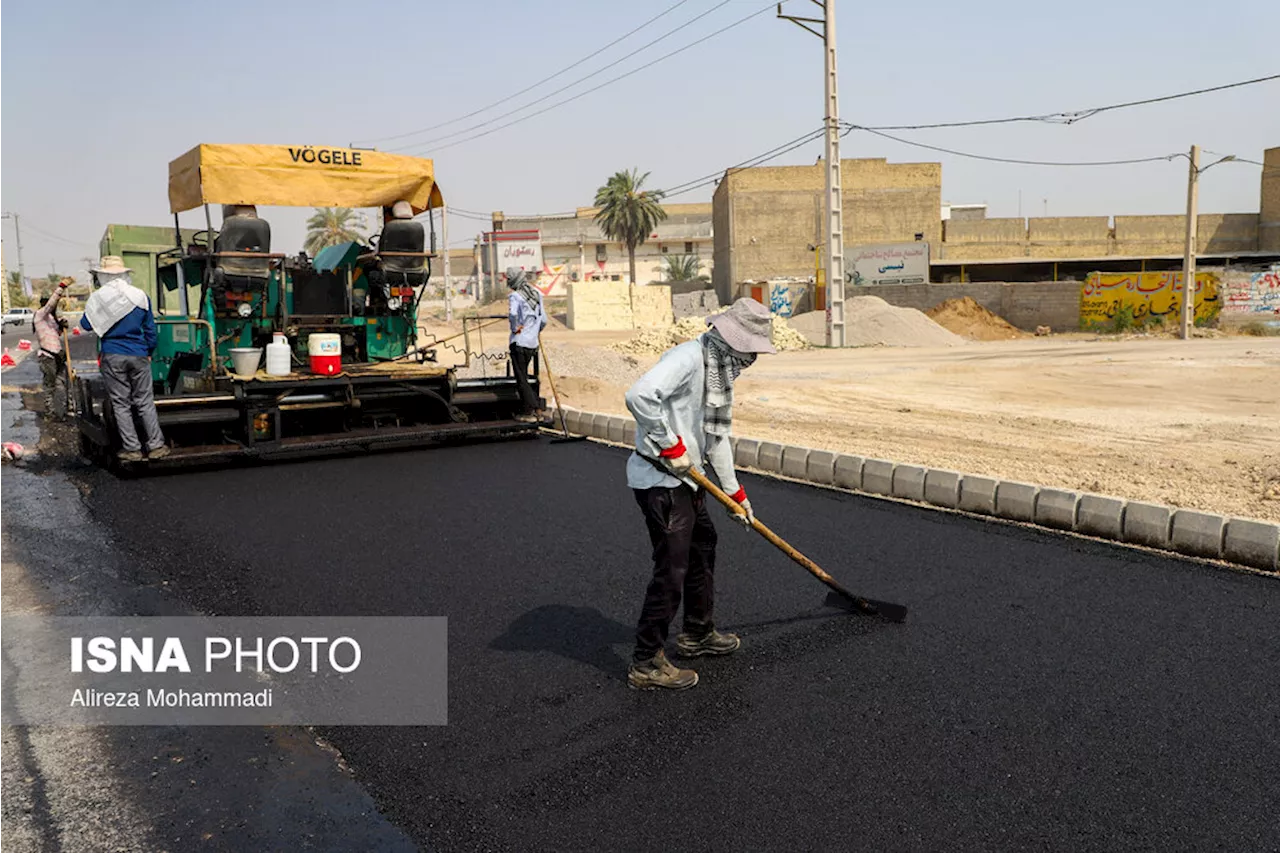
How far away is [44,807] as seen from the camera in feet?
10.0

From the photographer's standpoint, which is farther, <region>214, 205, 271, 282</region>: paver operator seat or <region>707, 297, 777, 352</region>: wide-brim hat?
<region>214, 205, 271, 282</region>: paver operator seat

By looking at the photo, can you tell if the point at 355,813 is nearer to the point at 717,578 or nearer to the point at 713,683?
the point at 713,683

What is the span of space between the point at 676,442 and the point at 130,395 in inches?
248

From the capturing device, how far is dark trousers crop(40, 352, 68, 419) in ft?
37.7

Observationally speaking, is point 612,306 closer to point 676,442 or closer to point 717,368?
point 717,368

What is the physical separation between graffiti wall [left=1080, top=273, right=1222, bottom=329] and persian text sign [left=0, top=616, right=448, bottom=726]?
102 ft

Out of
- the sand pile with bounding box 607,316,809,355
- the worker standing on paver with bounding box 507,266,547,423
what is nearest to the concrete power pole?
the sand pile with bounding box 607,316,809,355

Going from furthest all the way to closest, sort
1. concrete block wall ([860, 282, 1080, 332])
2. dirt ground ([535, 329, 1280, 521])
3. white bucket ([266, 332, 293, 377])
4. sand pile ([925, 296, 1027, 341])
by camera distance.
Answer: sand pile ([925, 296, 1027, 341])
concrete block wall ([860, 282, 1080, 332])
white bucket ([266, 332, 293, 377])
dirt ground ([535, 329, 1280, 521])

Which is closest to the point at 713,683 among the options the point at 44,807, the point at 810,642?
the point at 810,642

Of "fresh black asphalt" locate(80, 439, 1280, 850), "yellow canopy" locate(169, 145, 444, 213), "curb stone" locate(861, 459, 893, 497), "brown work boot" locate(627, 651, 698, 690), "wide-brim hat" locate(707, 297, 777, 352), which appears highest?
"yellow canopy" locate(169, 145, 444, 213)

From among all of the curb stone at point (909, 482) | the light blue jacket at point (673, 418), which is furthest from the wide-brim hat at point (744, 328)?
the curb stone at point (909, 482)

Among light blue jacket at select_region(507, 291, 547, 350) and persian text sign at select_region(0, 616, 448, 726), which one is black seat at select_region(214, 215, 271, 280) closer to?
light blue jacket at select_region(507, 291, 547, 350)

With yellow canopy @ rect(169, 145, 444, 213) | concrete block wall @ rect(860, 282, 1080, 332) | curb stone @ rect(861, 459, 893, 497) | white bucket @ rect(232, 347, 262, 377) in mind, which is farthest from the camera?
concrete block wall @ rect(860, 282, 1080, 332)

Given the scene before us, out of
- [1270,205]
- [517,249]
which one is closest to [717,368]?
[1270,205]
